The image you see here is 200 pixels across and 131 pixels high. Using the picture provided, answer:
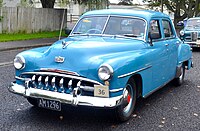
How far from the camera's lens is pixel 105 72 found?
13.5 ft

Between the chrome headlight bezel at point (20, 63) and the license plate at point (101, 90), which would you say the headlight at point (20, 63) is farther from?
the license plate at point (101, 90)

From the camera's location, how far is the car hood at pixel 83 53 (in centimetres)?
429

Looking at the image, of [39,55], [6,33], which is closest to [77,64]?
[39,55]

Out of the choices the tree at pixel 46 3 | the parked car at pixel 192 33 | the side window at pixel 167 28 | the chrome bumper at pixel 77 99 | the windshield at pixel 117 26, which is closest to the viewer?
the chrome bumper at pixel 77 99

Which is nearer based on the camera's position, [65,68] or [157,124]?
[65,68]

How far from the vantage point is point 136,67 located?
466 cm

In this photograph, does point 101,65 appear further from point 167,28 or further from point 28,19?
point 28,19

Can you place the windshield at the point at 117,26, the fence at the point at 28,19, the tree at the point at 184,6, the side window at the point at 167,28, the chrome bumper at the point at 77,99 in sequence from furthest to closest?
1. the tree at the point at 184,6
2. the fence at the point at 28,19
3. the side window at the point at 167,28
4. the windshield at the point at 117,26
5. the chrome bumper at the point at 77,99

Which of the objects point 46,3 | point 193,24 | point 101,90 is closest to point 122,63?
point 101,90

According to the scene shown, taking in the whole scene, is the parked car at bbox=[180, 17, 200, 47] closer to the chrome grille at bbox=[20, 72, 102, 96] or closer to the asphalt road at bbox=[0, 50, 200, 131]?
the asphalt road at bbox=[0, 50, 200, 131]

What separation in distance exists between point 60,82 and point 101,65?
62 centimetres

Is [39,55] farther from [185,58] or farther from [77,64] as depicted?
[185,58]

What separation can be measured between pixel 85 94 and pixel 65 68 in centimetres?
47

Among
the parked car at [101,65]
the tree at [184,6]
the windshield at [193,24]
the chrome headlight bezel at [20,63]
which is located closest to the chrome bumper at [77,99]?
the parked car at [101,65]
